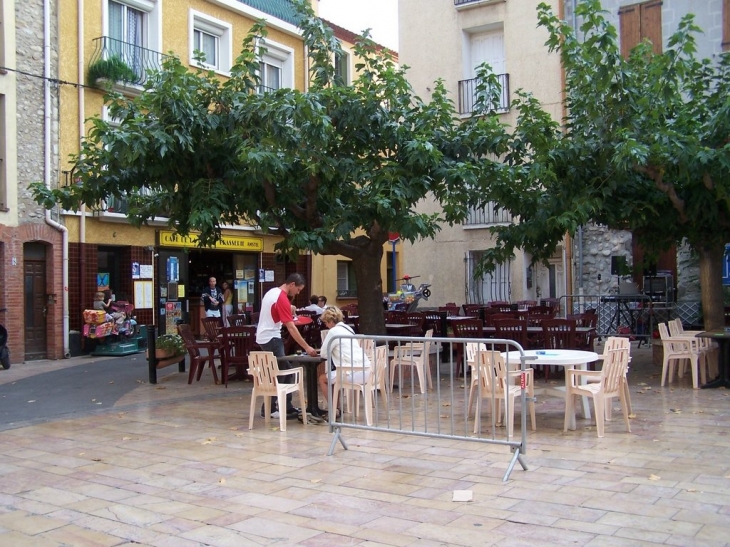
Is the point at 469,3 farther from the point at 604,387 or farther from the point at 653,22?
the point at 604,387

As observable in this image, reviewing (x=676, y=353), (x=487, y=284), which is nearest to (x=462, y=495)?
(x=676, y=353)

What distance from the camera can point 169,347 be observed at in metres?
13.2

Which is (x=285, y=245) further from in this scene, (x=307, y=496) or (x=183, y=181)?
(x=307, y=496)

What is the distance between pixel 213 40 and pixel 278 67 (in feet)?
9.74

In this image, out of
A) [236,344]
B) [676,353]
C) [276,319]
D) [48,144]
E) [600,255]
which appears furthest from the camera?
[600,255]

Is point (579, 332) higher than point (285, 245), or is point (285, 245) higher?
point (285, 245)

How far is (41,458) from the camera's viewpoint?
7.26 meters

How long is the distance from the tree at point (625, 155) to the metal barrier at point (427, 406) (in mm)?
2638

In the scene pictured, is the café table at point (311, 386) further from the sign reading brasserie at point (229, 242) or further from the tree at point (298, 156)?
the sign reading brasserie at point (229, 242)

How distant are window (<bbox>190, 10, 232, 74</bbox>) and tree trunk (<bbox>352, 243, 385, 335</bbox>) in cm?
1154

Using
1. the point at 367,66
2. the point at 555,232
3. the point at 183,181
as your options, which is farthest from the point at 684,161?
the point at 183,181

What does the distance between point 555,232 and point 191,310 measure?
40.9 feet

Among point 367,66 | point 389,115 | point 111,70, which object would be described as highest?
point 111,70

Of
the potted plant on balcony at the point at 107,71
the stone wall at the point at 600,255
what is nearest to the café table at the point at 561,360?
the stone wall at the point at 600,255
